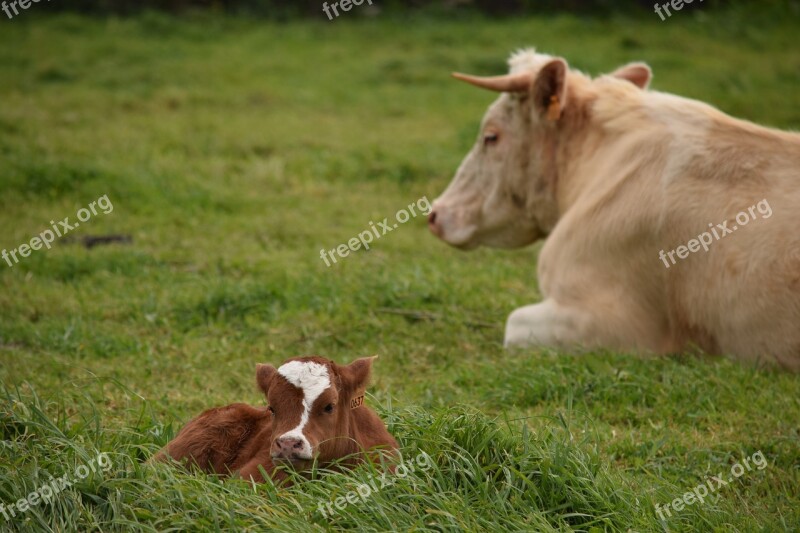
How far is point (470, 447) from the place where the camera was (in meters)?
4.22

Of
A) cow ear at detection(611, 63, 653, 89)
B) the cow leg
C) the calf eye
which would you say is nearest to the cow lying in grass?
the cow leg

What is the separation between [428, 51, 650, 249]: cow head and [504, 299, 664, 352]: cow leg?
3.53ft

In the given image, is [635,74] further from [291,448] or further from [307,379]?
[291,448]

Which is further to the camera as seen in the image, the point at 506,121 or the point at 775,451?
the point at 506,121

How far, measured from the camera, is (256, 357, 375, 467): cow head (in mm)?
3836

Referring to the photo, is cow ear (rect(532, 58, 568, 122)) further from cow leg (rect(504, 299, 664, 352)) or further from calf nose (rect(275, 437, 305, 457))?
calf nose (rect(275, 437, 305, 457))

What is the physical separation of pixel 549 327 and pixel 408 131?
22.5 feet

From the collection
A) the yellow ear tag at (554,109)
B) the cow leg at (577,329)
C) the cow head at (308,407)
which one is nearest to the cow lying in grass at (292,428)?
the cow head at (308,407)

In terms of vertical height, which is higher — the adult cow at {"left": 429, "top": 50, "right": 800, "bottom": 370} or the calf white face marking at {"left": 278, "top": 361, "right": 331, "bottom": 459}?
the calf white face marking at {"left": 278, "top": 361, "right": 331, "bottom": 459}

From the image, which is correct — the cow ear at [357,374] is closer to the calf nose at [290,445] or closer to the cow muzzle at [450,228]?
the calf nose at [290,445]

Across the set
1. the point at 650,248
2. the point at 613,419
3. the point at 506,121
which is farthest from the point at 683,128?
the point at 613,419

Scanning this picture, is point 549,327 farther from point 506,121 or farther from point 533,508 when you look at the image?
point 533,508

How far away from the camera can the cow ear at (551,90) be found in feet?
22.0

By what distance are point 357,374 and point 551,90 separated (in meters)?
3.29
